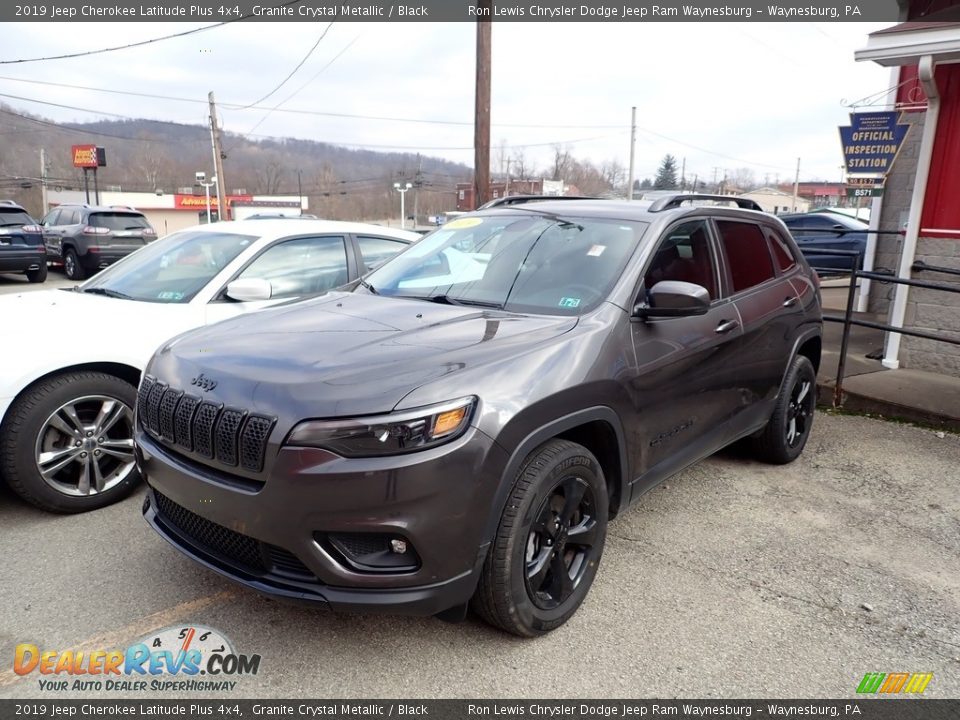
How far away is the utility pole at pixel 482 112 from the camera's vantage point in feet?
32.9

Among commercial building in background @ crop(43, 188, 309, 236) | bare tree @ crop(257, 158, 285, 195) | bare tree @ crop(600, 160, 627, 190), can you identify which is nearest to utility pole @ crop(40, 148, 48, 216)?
commercial building in background @ crop(43, 188, 309, 236)

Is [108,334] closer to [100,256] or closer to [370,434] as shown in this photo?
[370,434]

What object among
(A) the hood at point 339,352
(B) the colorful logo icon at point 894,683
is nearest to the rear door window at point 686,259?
(A) the hood at point 339,352

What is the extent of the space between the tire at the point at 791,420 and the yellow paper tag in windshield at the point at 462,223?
241 cm

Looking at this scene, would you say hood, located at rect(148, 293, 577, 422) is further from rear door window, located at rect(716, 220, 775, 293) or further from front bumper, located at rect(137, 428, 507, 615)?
rear door window, located at rect(716, 220, 775, 293)

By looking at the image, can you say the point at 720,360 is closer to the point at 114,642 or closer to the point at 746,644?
the point at 746,644

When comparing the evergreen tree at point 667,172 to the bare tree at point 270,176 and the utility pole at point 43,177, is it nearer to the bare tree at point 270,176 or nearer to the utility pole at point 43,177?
the bare tree at point 270,176

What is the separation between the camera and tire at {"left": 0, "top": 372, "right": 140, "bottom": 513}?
11.9ft

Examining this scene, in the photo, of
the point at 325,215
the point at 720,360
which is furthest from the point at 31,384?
the point at 325,215

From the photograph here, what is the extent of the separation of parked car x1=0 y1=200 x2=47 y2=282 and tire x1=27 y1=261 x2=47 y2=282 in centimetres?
8

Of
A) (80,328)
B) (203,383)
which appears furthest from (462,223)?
(80,328)

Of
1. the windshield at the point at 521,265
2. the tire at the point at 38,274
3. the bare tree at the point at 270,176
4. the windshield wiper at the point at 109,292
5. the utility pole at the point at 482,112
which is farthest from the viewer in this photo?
the bare tree at the point at 270,176

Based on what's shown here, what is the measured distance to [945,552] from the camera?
12.2ft

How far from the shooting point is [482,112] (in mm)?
10398
